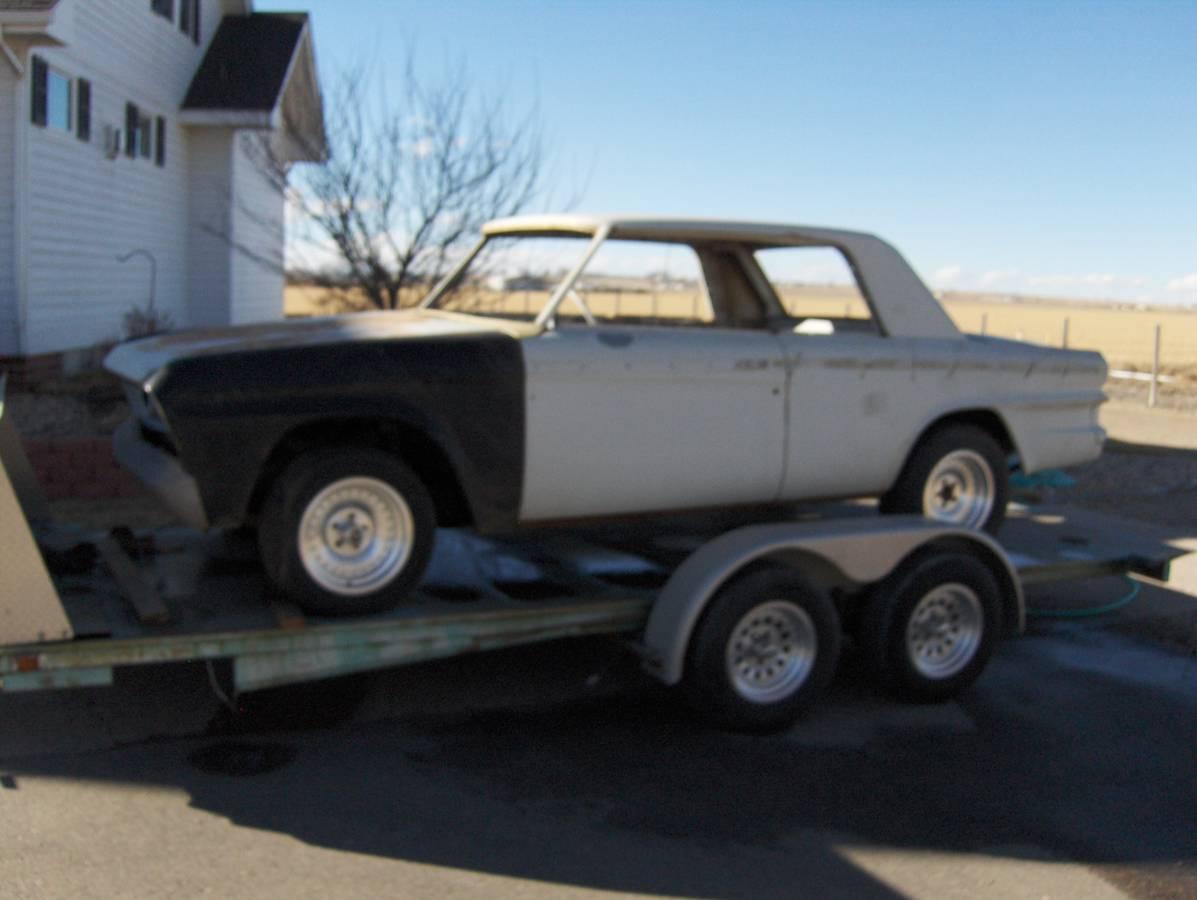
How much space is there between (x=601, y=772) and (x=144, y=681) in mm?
2227

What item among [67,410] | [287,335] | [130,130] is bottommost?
[67,410]

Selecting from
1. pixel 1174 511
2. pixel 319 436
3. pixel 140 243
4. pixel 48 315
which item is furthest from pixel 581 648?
pixel 140 243

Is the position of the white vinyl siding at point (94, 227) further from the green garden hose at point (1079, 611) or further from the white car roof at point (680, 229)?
the green garden hose at point (1079, 611)

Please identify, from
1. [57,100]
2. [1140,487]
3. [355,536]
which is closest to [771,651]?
[355,536]

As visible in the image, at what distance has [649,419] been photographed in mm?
5500

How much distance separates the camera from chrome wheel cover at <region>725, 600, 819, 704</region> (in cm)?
525

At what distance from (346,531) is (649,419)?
1426 millimetres

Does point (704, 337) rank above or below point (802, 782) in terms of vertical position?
above

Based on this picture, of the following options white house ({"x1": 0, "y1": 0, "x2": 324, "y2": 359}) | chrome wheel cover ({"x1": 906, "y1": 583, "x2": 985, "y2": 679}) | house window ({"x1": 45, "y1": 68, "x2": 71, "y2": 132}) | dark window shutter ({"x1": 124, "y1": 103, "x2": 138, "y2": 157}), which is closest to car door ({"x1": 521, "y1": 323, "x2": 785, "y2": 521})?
chrome wheel cover ({"x1": 906, "y1": 583, "x2": 985, "y2": 679})

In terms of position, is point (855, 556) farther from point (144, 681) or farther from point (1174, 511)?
point (1174, 511)

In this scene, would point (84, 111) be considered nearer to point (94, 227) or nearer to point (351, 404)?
point (94, 227)

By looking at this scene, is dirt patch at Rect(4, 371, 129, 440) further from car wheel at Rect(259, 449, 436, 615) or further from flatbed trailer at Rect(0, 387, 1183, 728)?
Result: car wheel at Rect(259, 449, 436, 615)

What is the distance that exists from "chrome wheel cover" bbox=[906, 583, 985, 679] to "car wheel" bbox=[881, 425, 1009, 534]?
568 millimetres

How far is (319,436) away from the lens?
196 inches
